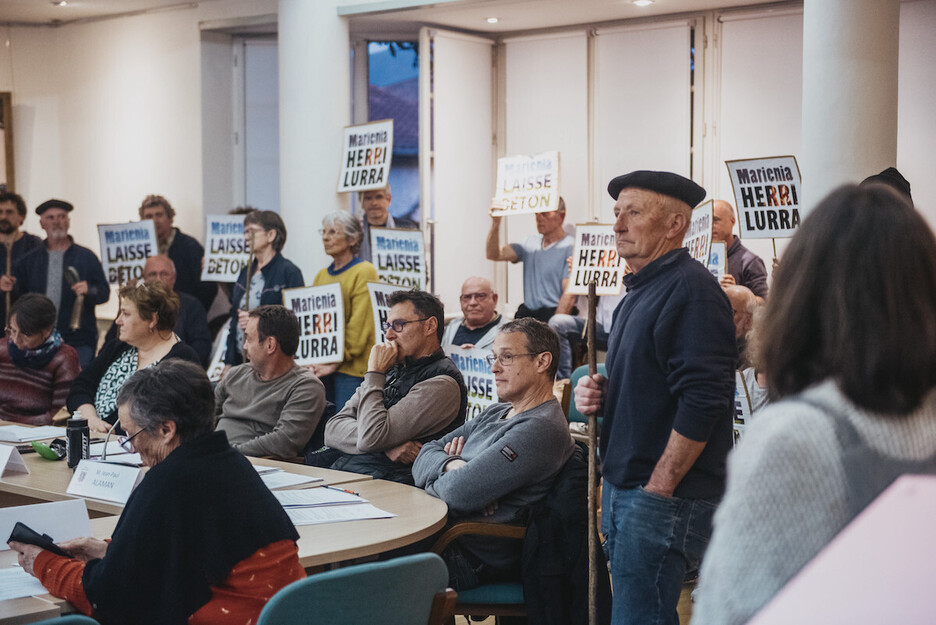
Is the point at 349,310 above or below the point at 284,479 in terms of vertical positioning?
above

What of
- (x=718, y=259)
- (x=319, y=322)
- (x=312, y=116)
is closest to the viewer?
(x=718, y=259)

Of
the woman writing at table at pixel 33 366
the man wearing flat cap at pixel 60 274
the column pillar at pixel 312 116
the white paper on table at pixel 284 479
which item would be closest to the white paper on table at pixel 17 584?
the white paper on table at pixel 284 479

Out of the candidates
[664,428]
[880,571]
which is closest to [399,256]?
[664,428]

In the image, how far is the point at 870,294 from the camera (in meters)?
1.20

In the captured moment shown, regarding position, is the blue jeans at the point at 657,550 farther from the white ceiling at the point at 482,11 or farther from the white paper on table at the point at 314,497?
the white ceiling at the point at 482,11

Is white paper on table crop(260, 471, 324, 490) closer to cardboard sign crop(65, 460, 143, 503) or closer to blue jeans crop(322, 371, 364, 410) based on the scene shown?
cardboard sign crop(65, 460, 143, 503)

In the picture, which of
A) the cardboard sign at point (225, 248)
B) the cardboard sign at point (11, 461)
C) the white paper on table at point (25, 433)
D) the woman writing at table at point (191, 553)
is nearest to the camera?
the woman writing at table at point (191, 553)

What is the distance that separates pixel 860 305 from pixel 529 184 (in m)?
6.02

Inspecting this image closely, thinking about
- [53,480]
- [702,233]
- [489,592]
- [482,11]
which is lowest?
[489,592]

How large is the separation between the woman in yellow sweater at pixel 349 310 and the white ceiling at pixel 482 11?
7.10ft

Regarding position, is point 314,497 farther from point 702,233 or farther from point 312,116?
point 312,116

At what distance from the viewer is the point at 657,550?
2777 millimetres

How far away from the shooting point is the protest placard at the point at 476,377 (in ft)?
15.2

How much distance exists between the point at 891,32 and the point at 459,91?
4.19 meters
